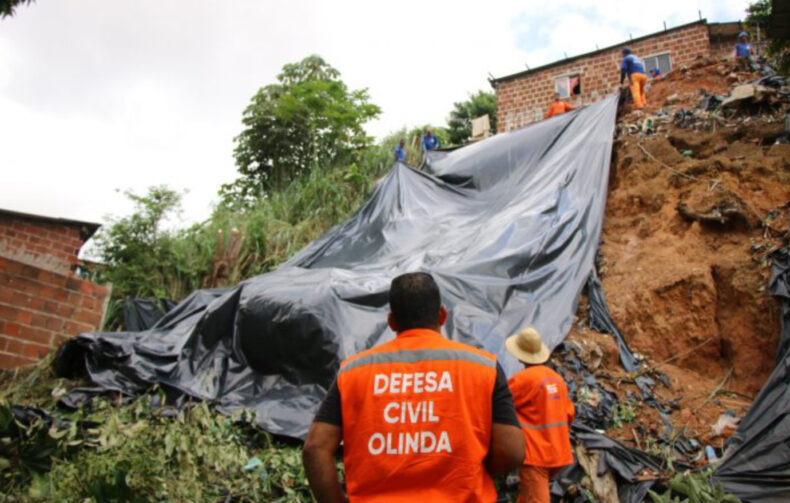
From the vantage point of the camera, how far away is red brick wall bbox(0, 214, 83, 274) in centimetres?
723

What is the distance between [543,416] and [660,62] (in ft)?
41.6

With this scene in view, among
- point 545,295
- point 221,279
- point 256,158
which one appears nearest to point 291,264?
point 221,279

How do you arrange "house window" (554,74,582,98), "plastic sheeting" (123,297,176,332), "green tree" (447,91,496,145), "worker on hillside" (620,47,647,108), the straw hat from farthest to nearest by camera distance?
"green tree" (447,91,496,145) → "house window" (554,74,582,98) → "worker on hillside" (620,47,647,108) → "plastic sheeting" (123,297,176,332) → the straw hat

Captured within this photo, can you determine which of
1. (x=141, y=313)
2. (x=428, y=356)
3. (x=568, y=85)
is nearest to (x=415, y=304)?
(x=428, y=356)

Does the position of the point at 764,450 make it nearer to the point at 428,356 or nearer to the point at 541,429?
the point at 541,429

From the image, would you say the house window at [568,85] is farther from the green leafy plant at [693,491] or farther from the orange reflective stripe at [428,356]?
the orange reflective stripe at [428,356]

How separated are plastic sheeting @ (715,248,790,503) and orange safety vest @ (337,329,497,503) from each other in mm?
2018

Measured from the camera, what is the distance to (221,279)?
22.2 feet

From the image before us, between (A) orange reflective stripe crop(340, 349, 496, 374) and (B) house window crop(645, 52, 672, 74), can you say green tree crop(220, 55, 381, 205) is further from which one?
(A) orange reflective stripe crop(340, 349, 496, 374)

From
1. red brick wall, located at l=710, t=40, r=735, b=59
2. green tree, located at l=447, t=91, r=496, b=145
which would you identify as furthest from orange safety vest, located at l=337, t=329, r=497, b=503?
green tree, located at l=447, t=91, r=496, b=145

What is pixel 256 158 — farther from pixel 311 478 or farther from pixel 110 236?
pixel 311 478

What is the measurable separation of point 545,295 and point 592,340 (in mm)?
501

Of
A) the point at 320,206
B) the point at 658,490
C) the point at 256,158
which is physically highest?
the point at 256,158

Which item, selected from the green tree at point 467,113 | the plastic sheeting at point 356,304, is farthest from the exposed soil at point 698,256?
the green tree at point 467,113
